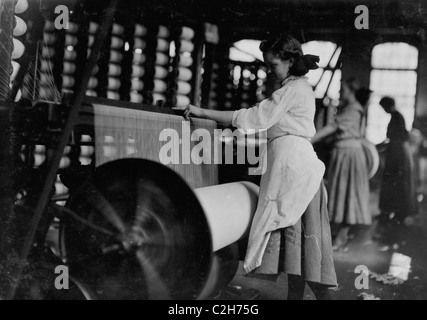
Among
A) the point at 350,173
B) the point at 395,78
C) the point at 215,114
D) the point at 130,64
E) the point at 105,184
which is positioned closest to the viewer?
the point at 105,184

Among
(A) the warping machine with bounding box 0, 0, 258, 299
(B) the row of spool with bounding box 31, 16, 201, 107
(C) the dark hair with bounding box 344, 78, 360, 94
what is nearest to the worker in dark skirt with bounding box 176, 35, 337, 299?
(A) the warping machine with bounding box 0, 0, 258, 299

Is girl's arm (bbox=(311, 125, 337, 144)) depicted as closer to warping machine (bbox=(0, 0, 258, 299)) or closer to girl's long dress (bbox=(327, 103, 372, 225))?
girl's long dress (bbox=(327, 103, 372, 225))

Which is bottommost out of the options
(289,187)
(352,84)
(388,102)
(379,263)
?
(379,263)

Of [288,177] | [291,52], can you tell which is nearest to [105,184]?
[288,177]

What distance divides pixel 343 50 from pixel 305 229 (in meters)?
1.01

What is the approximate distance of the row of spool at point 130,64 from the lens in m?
2.18

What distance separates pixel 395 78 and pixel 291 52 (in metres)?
0.64

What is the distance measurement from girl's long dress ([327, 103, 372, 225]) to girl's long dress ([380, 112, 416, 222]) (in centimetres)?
14

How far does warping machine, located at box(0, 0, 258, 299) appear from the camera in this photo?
1.74 meters

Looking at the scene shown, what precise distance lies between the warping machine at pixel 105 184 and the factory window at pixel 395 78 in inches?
34.1

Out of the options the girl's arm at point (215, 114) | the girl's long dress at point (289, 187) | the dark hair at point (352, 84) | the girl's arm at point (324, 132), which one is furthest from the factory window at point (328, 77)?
the girl's arm at point (215, 114)

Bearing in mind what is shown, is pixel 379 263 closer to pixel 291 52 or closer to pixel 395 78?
pixel 395 78

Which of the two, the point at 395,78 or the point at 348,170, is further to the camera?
the point at 348,170

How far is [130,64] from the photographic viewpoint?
305 cm
